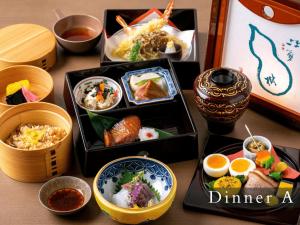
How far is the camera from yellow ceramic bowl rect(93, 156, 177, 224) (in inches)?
61.6

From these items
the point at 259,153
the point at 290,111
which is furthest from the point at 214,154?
the point at 290,111

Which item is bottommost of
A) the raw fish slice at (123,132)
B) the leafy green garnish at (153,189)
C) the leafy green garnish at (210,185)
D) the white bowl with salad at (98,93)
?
the leafy green garnish at (210,185)

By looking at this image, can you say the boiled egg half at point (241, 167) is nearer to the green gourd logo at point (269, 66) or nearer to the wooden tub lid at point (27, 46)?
the green gourd logo at point (269, 66)

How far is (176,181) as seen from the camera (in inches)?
66.6

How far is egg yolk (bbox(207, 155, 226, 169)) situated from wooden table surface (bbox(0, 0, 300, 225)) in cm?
7

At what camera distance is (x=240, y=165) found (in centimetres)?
175

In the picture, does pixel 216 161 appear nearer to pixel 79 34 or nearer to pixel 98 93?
pixel 98 93

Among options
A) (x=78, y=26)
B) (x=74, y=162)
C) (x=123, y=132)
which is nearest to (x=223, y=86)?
(x=123, y=132)

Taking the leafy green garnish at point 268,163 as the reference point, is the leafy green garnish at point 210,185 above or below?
below

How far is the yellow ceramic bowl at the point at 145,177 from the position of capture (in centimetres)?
156

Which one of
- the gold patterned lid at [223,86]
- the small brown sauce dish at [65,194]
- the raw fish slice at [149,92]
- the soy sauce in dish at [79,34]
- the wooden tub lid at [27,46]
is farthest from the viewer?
the soy sauce in dish at [79,34]

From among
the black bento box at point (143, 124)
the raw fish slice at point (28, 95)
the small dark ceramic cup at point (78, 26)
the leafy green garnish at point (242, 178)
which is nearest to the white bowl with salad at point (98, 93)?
the black bento box at point (143, 124)

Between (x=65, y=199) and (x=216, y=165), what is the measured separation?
440 millimetres

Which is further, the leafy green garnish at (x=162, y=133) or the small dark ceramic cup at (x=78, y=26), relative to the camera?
the small dark ceramic cup at (x=78, y=26)
